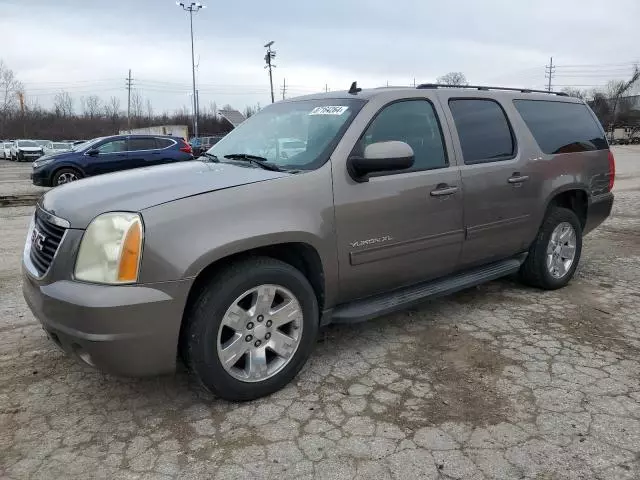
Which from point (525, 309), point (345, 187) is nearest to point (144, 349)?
point (345, 187)

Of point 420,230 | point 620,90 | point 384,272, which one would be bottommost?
point 384,272

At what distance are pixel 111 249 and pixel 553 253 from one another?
3929mm

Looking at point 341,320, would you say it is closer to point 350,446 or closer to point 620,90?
point 350,446

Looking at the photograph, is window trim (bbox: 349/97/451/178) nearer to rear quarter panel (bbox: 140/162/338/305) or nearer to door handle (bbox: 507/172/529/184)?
rear quarter panel (bbox: 140/162/338/305)

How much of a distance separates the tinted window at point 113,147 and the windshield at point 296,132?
37.5 ft

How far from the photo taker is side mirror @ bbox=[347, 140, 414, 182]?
3162 millimetres

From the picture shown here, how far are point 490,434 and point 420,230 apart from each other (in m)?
1.42

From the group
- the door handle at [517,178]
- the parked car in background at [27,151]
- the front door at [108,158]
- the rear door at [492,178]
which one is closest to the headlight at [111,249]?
the rear door at [492,178]

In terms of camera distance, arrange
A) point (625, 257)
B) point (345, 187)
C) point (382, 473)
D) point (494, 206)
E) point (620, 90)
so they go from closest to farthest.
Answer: point (382, 473), point (345, 187), point (494, 206), point (625, 257), point (620, 90)

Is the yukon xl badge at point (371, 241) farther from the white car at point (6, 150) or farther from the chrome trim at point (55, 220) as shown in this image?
the white car at point (6, 150)

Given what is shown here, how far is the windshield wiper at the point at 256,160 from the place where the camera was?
128 inches

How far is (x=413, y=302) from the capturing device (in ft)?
11.9

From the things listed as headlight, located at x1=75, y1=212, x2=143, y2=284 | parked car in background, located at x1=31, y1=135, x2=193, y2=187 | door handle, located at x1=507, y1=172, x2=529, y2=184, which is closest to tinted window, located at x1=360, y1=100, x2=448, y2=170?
door handle, located at x1=507, y1=172, x2=529, y2=184

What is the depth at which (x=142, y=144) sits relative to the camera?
49.1 ft
